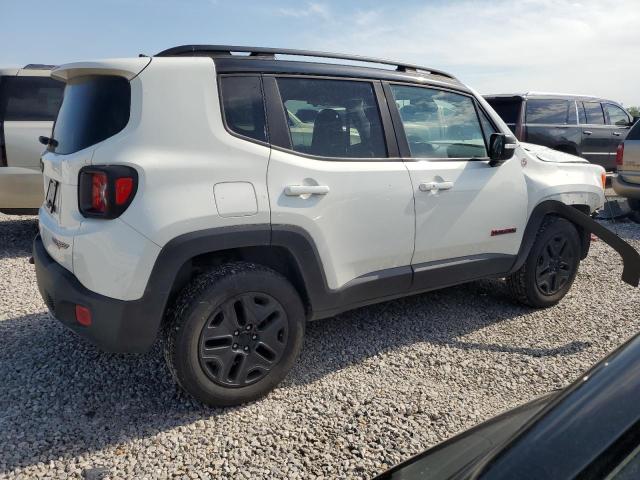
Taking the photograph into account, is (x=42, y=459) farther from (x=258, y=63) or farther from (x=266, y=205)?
(x=258, y=63)

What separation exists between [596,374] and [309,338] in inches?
104

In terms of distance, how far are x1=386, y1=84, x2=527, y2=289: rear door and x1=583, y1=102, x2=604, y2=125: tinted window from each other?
26.5 feet

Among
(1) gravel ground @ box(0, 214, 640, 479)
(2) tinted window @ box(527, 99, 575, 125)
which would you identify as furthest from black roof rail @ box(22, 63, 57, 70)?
(2) tinted window @ box(527, 99, 575, 125)

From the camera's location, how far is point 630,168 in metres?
8.19

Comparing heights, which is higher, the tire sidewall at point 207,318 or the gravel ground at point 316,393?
the tire sidewall at point 207,318

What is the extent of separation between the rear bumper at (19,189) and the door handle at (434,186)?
4.62 m

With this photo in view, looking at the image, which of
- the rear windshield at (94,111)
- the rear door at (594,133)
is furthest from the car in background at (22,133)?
the rear door at (594,133)

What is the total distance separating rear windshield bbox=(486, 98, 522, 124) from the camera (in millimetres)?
9562

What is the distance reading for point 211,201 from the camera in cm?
261

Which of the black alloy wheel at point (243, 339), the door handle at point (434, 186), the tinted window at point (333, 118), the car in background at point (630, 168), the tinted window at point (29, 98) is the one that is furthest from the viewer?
the car in background at point (630, 168)

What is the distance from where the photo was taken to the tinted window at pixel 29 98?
6059 millimetres

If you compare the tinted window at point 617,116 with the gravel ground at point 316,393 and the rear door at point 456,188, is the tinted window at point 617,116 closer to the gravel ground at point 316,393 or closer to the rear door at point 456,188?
the gravel ground at point 316,393

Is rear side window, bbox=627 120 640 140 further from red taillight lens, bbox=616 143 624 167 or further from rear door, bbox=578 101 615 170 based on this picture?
rear door, bbox=578 101 615 170

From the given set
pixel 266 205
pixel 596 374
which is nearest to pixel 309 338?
pixel 266 205
